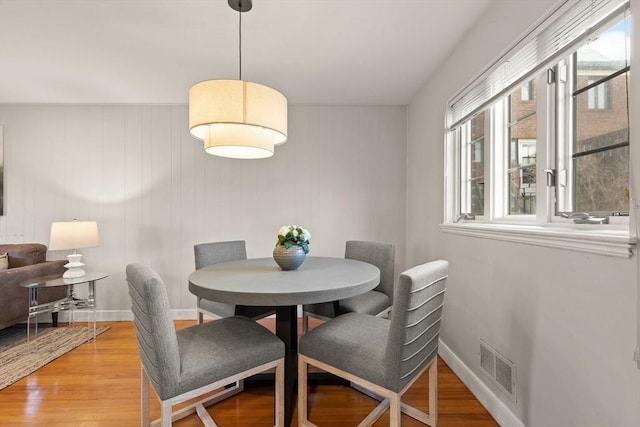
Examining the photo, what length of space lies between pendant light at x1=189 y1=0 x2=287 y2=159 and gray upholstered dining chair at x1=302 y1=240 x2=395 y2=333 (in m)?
1.15

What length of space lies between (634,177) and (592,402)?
80cm

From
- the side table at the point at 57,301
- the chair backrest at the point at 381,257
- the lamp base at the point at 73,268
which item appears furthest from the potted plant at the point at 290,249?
the lamp base at the point at 73,268

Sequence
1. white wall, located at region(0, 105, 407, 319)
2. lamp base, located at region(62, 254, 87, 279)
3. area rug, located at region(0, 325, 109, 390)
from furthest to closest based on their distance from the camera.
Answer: white wall, located at region(0, 105, 407, 319) → lamp base, located at region(62, 254, 87, 279) → area rug, located at region(0, 325, 109, 390)

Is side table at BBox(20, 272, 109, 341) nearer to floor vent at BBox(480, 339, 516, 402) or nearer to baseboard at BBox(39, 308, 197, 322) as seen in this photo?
baseboard at BBox(39, 308, 197, 322)

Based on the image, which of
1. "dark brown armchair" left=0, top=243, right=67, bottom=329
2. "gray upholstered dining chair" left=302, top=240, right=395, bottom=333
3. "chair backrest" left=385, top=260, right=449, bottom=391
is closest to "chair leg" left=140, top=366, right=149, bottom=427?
"gray upholstered dining chair" left=302, top=240, right=395, bottom=333

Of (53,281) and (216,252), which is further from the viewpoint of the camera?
(53,281)

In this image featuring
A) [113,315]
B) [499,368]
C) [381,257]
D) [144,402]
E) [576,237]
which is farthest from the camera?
[113,315]

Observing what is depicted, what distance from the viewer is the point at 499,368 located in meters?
1.50

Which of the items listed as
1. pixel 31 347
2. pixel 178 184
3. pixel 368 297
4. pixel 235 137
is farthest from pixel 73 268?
pixel 368 297

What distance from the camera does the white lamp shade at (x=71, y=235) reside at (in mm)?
2461

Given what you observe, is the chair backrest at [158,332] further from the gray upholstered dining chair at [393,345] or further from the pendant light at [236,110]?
the pendant light at [236,110]

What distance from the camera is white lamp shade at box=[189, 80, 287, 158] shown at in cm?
138

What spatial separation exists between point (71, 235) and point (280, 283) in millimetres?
2354

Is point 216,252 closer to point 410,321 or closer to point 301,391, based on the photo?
point 301,391
